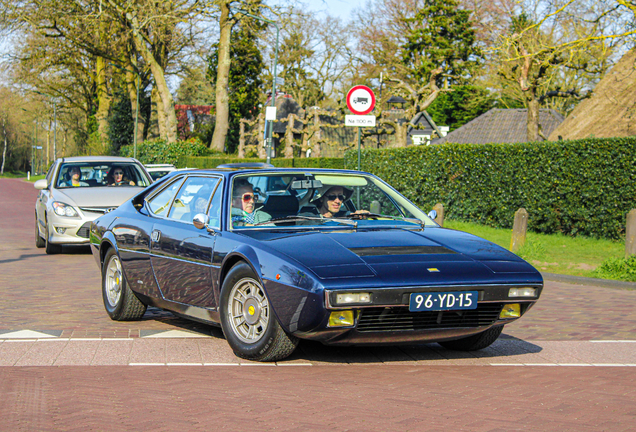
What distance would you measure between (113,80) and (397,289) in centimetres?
5211

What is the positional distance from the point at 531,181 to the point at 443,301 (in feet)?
42.5

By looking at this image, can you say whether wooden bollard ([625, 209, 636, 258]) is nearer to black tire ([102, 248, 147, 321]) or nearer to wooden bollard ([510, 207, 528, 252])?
wooden bollard ([510, 207, 528, 252])

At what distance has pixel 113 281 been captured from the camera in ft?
24.3

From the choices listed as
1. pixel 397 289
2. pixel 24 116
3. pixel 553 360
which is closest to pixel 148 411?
pixel 397 289

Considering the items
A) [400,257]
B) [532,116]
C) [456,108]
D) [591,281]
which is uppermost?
[456,108]

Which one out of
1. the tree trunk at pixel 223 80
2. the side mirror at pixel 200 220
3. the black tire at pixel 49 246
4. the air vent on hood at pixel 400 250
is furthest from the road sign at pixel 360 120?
→ the tree trunk at pixel 223 80

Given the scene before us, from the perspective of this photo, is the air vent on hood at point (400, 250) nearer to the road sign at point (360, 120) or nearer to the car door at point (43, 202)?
the road sign at point (360, 120)

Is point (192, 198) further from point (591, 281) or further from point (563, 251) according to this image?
point (563, 251)

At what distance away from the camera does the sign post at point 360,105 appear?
14281 mm

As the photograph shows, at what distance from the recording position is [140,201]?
293 inches

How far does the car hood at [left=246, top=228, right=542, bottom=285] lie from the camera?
194 inches

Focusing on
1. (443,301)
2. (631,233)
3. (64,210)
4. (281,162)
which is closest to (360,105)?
(631,233)

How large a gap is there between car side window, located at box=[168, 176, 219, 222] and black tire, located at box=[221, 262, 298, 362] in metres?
0.97

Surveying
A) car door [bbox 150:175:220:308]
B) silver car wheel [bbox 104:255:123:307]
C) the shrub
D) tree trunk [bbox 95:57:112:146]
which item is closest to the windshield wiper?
car door [bbox 150:175:220:308]
